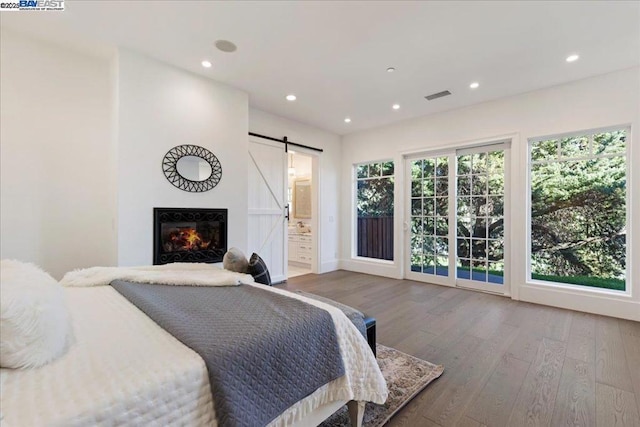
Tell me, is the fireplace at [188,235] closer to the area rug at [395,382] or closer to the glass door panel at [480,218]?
the area rug at [395,382]

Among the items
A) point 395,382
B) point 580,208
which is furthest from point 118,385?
point 580,208

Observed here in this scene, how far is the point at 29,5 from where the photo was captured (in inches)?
94.0

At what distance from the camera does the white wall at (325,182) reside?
5102 millimetres

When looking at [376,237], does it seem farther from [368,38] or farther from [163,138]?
[163,138]

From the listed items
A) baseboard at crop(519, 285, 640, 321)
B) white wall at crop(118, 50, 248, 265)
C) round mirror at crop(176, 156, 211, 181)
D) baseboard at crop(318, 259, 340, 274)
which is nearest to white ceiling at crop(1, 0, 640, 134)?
white wall at crop(118, 50, 248, 265)

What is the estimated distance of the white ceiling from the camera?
232cm

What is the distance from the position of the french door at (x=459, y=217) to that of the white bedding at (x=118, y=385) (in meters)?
3.92

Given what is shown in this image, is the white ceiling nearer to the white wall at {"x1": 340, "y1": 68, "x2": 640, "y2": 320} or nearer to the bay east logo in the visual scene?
the bay east logo

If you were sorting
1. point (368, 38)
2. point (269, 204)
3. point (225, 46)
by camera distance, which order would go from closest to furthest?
point (368, 38)
point (225, 46)
point (269, 204)

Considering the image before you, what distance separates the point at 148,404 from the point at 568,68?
465cm

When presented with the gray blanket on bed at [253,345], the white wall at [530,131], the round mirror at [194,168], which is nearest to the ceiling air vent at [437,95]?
the white wall at [530,131]

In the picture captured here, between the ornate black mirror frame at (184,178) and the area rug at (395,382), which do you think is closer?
the area rug at (395,382)

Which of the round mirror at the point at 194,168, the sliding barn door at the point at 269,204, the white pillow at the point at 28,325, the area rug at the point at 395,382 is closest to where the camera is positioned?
the white pillow at the point at 28,325

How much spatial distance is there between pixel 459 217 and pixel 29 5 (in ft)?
18.1
